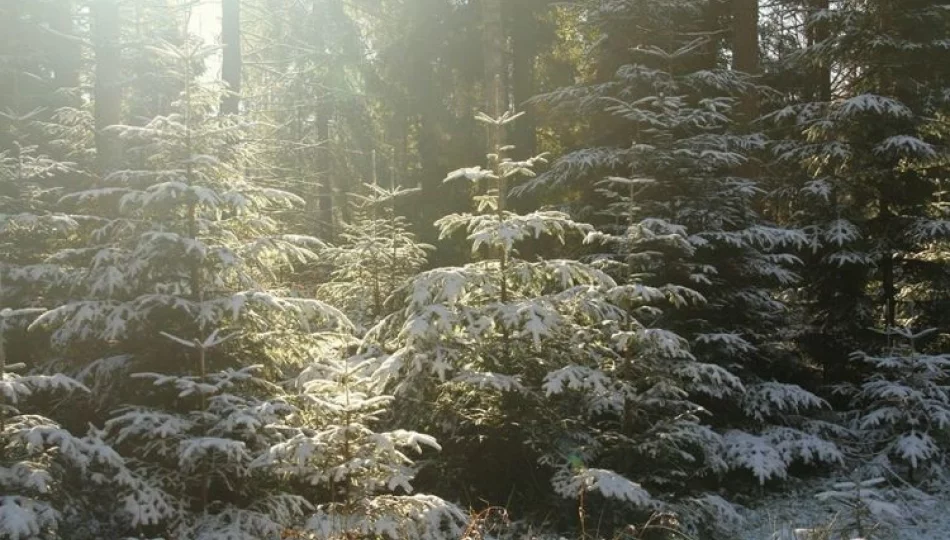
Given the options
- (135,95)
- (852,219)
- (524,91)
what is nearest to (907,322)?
(852,219)

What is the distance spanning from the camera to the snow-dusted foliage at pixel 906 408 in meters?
9.70

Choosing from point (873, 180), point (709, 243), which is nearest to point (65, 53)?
point (709, 243)

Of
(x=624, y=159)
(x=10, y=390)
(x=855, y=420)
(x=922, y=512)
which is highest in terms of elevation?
(x=624, y=159)

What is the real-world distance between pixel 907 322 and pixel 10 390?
39.1ft

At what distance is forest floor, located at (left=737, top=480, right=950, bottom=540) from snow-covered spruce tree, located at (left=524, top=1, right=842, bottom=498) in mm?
486

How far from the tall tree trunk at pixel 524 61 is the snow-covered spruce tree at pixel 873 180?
6.17 m

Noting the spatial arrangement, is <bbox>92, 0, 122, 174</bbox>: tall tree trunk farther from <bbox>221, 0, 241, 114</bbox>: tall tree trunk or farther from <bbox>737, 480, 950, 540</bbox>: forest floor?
<bbox>737, 480, 950, 540</bbox>: forest floor

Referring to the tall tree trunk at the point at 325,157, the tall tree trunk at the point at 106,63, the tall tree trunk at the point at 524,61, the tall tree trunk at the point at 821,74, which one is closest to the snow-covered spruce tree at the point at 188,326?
the tall tree trunk at the point at 106,63

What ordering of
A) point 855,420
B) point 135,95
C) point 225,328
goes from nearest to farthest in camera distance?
point 225,328 < point 855,420 < point 135,95

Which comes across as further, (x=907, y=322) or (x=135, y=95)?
(x=135, y=95)

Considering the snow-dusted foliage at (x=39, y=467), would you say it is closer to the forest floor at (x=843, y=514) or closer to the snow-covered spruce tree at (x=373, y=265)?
the snow-covered spruce tree at (x=373, y=265)

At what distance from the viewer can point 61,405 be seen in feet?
24.5

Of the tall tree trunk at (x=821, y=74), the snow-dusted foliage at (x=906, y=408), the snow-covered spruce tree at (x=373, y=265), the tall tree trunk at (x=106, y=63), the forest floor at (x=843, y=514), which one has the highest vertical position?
the tall tree trunk at (x=821, y=74)

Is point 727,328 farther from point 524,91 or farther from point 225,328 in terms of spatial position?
point 524,91
